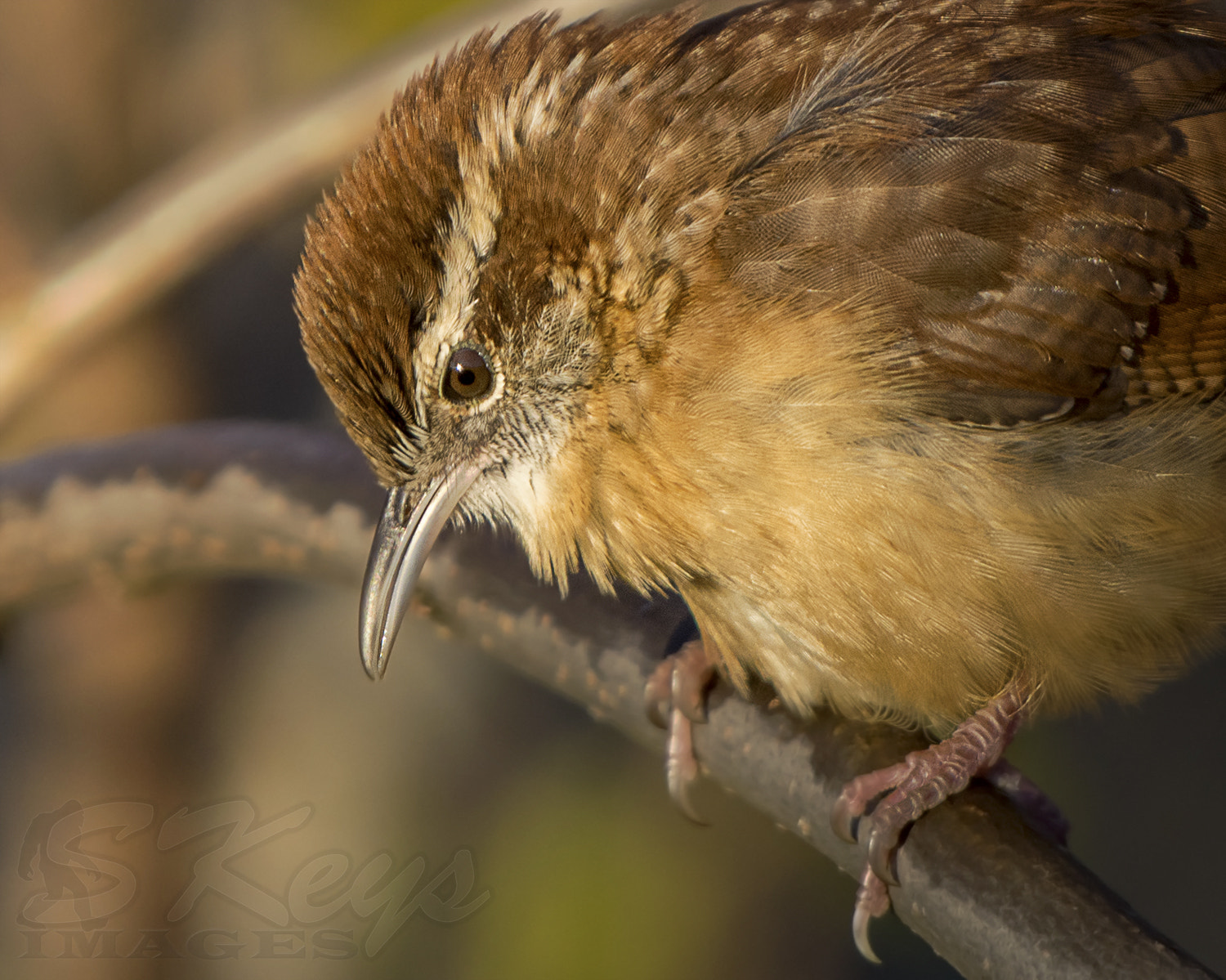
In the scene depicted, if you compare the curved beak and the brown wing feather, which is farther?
the curved beak

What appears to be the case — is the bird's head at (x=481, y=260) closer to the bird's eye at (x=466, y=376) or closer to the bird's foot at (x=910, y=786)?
the bird's eye at (x=466, y=376)

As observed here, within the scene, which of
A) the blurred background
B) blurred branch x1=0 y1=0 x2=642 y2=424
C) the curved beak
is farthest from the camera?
the blurred background

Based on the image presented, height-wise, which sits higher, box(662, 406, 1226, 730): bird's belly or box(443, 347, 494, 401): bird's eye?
box(443, 347, 494, 401): bird's eye

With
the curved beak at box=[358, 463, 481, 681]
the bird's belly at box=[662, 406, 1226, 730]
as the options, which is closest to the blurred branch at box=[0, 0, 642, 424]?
the curved beak at box=[358, 463, 481, 681]

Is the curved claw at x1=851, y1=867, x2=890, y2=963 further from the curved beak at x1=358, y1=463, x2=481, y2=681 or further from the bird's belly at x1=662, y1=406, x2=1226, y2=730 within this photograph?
the curved beak at x1=358, y1=463, x2=481, y2=681

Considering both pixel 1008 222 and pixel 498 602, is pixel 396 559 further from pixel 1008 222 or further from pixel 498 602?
pixel 1008 222

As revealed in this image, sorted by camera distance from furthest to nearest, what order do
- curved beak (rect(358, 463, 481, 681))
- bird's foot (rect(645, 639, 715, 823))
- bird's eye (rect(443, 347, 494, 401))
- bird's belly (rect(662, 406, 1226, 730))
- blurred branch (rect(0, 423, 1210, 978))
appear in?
bird's foot (rect(645, 639, 715, 823)), curved beak (rect(358, 463, 481, 681)), bird's eye (rect(443, 347, 494, 401)), bird's belly (rect(662, 406, 1226, 730)), blurred branch (rect(0, 423, 1210, 978))
